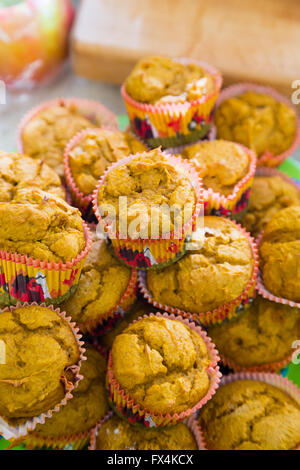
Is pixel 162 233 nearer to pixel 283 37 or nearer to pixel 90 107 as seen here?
pixel 90 107

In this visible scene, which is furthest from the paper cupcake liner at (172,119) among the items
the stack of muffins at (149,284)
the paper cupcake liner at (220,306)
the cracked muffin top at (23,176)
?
the paper cupcake liner at (220,306)

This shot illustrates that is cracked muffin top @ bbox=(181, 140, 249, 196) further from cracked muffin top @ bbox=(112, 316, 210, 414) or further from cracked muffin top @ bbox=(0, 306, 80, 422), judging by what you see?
cracked muffin top @ bbox=(0, 306, 80, 422)

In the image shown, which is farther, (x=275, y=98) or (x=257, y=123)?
(x=275, y=98)

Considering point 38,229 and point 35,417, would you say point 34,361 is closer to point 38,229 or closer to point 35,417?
point 35,417

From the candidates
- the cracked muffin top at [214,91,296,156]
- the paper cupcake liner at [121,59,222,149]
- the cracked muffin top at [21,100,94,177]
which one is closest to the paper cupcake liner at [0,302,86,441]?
the cracked muffin top at [21,100,94,177]

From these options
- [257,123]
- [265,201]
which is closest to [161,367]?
[265,201]

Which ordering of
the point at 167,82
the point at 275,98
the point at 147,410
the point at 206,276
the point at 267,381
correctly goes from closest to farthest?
the point at 147,410
the point at 206,276
the point at 267,381
the point at 167,82
the point at 275,98
